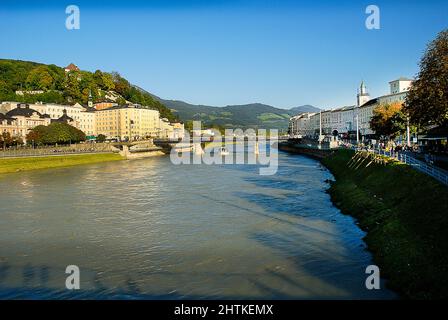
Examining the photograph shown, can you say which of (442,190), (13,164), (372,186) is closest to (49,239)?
(442,190)

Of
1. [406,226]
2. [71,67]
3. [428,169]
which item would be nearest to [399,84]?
[428,169]

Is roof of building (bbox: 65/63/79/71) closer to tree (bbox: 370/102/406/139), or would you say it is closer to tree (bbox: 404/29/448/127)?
tree (bbox: 370/102/406/139)

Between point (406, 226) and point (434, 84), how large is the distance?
39.6 ft

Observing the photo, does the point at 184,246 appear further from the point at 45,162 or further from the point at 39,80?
the point at 39,80

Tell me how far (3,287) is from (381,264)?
1237 centimetres

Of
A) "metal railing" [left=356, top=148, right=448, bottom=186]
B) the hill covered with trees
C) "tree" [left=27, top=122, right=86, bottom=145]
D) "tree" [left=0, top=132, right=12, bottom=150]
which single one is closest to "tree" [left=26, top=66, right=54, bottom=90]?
the hill covered with trees

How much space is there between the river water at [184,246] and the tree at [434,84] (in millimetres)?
8211

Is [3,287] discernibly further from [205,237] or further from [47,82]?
[47,82]

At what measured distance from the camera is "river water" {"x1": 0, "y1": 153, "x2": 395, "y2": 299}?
1265 centimetres

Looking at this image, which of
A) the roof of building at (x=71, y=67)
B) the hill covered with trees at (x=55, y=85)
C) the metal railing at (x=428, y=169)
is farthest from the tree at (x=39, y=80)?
the metal railing at (x=428, y=169)

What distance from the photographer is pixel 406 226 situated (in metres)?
15.6

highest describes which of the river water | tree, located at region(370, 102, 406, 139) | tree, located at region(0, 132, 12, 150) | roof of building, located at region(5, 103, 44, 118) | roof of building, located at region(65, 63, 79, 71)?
roof of building, located at region(65, 63, 79, 71)

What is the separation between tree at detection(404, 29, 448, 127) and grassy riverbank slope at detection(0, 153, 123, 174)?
160 feet
